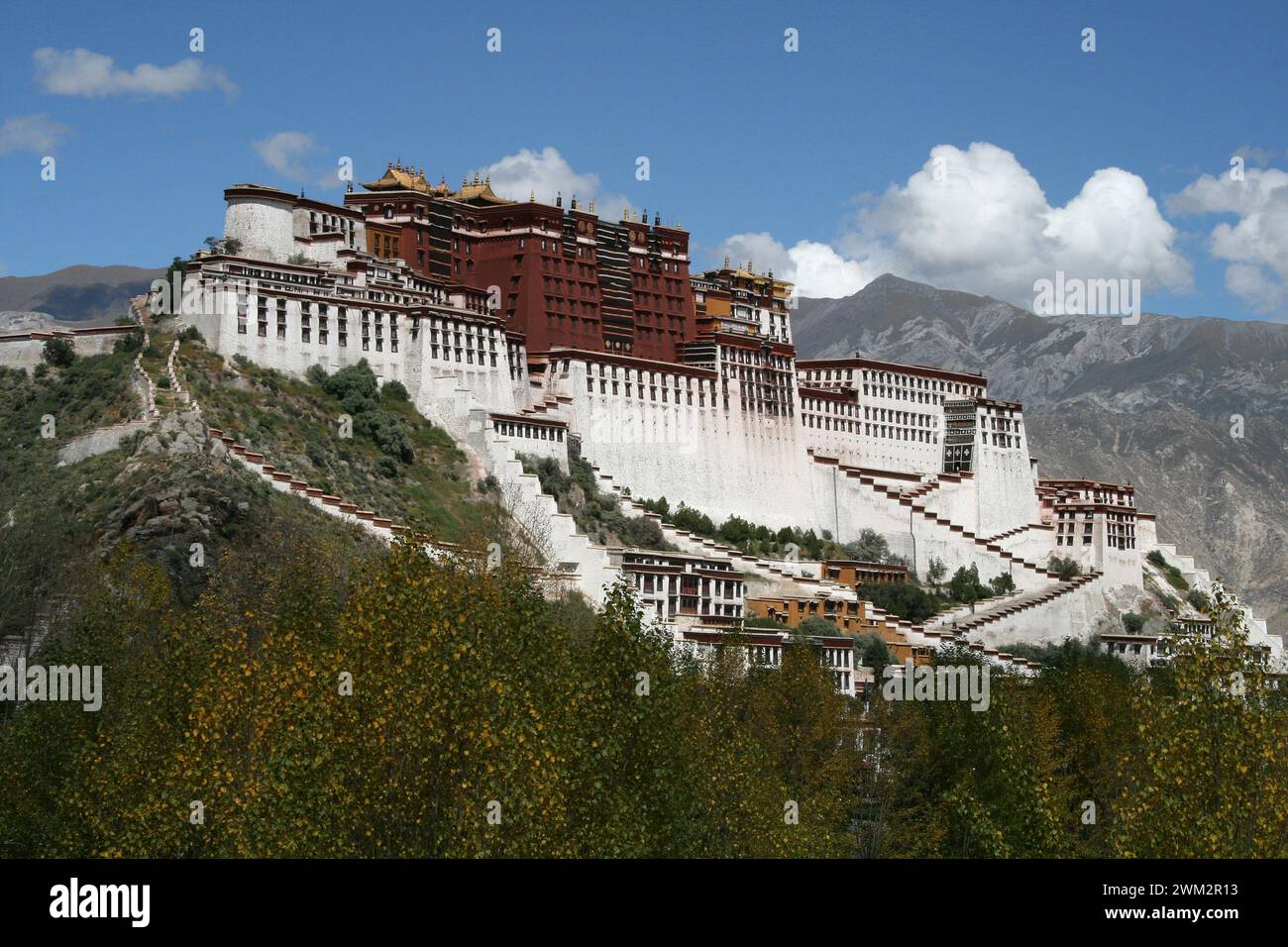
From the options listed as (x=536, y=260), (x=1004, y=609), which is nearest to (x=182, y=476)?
(x=536, y=260)

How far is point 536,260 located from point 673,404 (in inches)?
441

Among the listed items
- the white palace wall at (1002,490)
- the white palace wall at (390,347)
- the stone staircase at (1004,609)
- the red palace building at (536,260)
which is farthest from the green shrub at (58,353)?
the white palace wall at (1002,490)

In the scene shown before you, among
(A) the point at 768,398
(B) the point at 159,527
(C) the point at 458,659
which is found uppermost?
(A) the point at 768,398

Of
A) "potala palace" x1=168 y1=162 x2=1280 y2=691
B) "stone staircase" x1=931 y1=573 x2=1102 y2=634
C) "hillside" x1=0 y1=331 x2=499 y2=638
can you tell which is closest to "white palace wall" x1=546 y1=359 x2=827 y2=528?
"potala palace" x1=168 y1=162 x2=1280 y2=691

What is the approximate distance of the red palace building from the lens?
348 feet

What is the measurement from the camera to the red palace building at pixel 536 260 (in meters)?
106

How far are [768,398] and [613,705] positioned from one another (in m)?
71.4

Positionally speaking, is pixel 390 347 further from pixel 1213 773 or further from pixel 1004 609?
pixel 1213 773

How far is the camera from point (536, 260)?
108 metres

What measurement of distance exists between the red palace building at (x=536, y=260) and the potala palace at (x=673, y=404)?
0.15 m

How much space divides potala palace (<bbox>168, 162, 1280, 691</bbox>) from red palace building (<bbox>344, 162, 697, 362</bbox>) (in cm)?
15

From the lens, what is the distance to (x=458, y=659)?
120 ft
